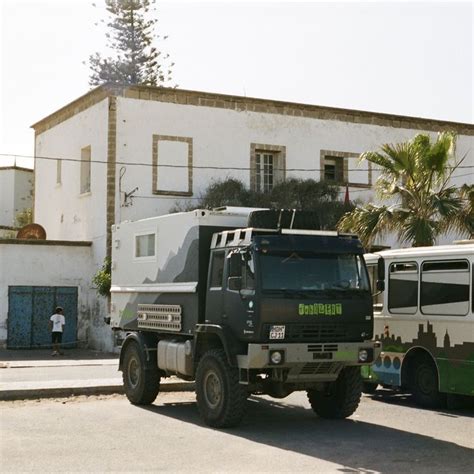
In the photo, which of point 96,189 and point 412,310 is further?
point 96,189

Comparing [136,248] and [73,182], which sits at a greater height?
[73,182]

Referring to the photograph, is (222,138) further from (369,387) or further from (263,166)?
(369,387)

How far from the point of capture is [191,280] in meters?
13.3

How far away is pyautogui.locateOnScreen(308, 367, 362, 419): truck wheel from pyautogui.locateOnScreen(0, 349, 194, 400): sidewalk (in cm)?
430

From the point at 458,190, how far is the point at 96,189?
541 inches

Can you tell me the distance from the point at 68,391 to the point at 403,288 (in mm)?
6345

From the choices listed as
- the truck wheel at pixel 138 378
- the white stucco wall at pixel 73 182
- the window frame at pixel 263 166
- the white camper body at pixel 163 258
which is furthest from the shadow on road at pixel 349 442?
the window frame at pixel 263 166

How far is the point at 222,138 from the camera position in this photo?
31.2m

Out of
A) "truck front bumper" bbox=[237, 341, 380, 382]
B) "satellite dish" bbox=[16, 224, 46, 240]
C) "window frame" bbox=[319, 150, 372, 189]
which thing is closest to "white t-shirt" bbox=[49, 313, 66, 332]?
"satellite dish" bbox=[16, 224, 46, 240]

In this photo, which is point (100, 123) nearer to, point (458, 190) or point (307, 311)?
point (458, 190)

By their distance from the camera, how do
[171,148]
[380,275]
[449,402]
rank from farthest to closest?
[171,148], [449,402], [380,275]

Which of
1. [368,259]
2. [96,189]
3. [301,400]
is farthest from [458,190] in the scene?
[96,189]

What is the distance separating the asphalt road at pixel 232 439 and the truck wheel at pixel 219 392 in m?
0.21

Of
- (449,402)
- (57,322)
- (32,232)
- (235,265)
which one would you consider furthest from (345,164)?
(235,265)
